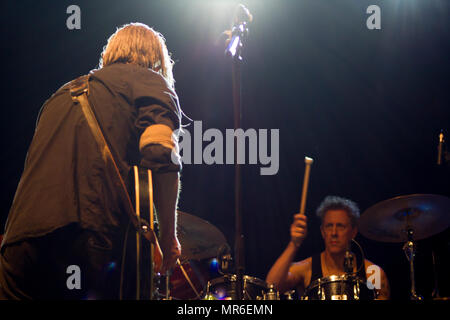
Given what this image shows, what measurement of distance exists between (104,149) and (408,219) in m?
3.24

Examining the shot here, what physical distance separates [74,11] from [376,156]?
3.31m

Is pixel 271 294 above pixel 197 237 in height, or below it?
below

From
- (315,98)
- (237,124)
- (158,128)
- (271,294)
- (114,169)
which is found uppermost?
(315,98)

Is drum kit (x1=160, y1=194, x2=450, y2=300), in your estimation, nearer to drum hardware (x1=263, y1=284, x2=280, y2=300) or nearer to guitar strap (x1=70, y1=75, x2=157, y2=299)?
drum hardware (x1=263, y1=284, x2=280, y2=300)

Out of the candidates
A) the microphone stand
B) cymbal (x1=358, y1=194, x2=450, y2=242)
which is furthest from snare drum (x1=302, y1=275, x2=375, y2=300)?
the microphone stand

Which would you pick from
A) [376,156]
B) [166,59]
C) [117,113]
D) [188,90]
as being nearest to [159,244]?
[117,113]

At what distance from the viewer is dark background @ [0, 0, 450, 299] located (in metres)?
4.57

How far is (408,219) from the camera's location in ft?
13.4

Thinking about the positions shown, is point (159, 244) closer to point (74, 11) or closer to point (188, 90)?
point (74, 11)

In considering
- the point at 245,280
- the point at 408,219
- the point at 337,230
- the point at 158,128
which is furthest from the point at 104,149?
the point at 337,230

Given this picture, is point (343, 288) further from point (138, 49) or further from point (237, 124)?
point (138, 49)

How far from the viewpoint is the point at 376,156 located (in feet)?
16.8

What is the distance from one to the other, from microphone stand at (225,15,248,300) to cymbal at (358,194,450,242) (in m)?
1.78

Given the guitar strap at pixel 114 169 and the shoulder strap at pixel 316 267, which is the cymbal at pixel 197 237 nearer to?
the shoulder strap at pixel 316 267
